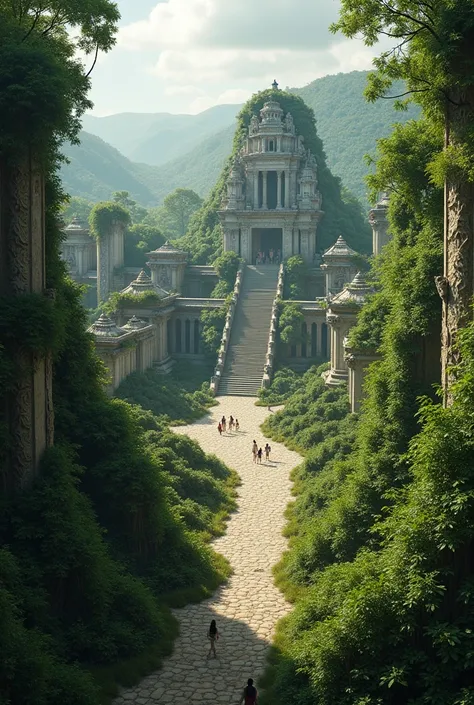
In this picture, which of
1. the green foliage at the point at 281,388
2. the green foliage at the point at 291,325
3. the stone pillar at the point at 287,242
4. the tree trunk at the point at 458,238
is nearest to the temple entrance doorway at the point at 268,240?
the stone pillar at the point at 287,242

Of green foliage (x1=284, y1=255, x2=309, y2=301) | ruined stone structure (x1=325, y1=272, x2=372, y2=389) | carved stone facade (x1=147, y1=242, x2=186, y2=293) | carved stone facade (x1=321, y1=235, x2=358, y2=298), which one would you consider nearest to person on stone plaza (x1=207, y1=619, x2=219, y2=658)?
ruined stone structure (x1=325, y1=272, x2=372, y2=389)

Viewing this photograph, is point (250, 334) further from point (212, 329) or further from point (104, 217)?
point (104, 217)

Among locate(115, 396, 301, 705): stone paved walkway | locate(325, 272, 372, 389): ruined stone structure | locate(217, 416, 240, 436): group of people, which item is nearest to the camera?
locate(115, 396, 301, 705): stone paved walkway

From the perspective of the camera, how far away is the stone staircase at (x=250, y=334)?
162 ft

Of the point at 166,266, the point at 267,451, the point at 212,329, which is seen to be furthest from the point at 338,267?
the point at 267,451

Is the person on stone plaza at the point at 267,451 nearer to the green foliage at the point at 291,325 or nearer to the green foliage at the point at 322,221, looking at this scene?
the green foliage at the point at 291,325

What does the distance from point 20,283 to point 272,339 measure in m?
34.5

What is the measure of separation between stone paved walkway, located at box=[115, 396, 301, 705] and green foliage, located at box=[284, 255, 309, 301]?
87.9 feet

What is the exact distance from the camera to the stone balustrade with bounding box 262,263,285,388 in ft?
160

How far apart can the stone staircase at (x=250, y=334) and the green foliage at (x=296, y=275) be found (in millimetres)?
952

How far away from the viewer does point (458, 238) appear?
678 inches

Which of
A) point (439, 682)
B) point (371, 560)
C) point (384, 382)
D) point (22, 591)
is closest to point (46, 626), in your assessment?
point (22, 591)

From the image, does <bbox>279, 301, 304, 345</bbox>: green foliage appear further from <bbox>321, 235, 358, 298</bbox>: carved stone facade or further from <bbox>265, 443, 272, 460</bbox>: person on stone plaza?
<bbox>265, 443, 272, 460</bbox>: person on stone plaza

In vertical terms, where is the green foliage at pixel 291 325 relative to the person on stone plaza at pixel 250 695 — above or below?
above
